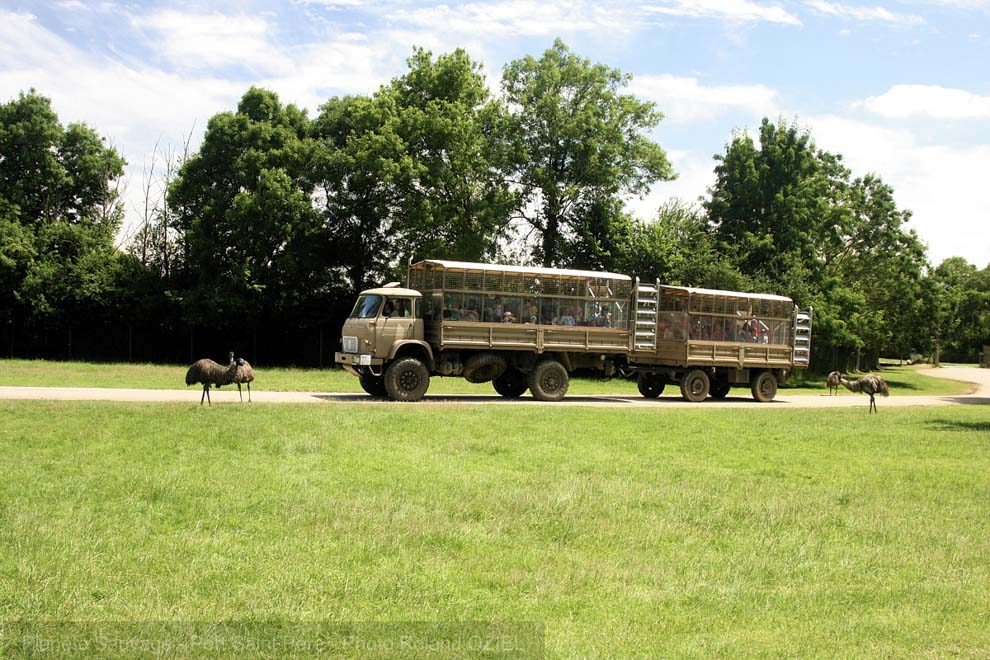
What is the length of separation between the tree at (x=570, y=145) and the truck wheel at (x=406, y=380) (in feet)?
67.2

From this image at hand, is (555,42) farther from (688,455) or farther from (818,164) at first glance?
(688,455)

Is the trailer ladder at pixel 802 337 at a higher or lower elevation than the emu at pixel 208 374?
higher

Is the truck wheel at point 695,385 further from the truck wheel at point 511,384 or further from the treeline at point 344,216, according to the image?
the treeline at point 344,216

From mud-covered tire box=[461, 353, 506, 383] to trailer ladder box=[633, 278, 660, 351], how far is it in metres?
4.29

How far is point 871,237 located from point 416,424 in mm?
46792

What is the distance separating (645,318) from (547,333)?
11.6 ft

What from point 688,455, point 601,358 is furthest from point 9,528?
point 601,358

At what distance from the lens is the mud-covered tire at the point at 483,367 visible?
23625 mm

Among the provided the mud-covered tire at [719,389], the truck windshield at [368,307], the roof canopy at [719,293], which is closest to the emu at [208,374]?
the truck windshield at [368,307]

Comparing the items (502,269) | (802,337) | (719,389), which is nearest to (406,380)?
(502,269)

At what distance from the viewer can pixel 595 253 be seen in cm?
4144

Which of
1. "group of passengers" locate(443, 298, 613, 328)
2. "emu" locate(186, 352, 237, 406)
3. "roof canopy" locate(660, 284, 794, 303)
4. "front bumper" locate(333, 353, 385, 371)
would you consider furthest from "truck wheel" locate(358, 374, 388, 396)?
"roof canopy" locate(660, 284, 794, 303)

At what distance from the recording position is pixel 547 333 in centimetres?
2434

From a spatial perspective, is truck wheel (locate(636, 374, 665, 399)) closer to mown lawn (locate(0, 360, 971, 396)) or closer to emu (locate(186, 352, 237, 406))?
mown lawn (locate(0, 360, 971, 396))
